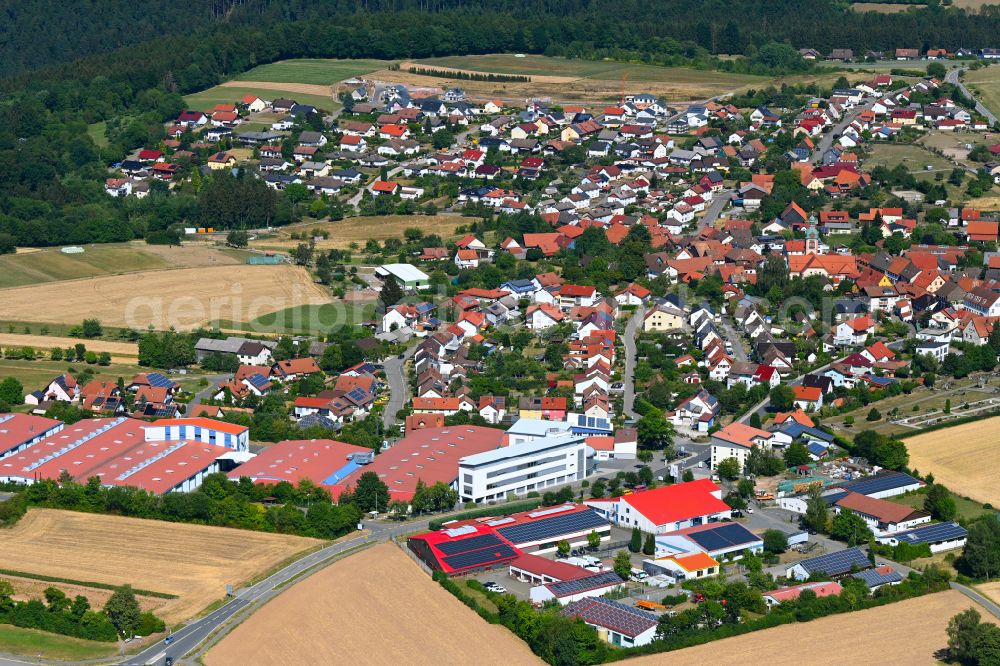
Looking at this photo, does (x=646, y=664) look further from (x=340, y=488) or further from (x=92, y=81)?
(x=92, y=81)

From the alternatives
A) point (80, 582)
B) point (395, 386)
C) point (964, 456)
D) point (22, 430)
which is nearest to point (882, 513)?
point (964, 456)

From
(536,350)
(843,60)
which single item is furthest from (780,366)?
(843,60)

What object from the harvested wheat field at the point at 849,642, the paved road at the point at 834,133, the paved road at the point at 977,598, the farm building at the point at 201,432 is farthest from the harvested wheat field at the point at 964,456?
the paved road at the point at 834,133

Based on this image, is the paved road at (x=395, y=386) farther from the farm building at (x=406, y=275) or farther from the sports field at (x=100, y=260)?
the sports field at (x=100, y=260)

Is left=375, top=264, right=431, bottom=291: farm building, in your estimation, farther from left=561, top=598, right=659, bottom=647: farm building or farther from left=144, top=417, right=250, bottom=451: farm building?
left=561, top=598, right=659, bottom=647: farm building

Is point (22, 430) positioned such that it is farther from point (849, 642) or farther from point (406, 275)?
point (849, 642)
